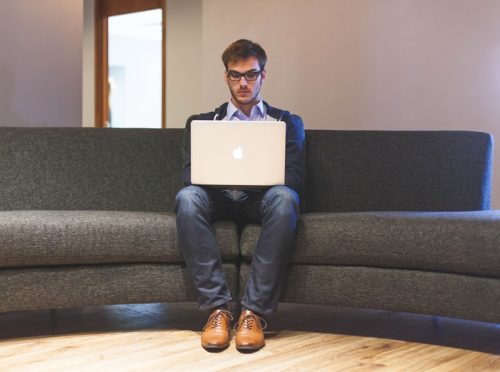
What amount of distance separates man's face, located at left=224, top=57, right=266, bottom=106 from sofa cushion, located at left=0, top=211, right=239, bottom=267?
1.73ft

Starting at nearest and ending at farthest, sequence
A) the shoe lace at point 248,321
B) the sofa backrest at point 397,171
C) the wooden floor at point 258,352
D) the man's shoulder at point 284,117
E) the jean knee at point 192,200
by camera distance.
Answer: the wooden floor at point 258,352, the shoe lace at point 248,321, the jean knee at point 192,200, the man's shoulder at point 284,117, the sofa backrest at point 397,171

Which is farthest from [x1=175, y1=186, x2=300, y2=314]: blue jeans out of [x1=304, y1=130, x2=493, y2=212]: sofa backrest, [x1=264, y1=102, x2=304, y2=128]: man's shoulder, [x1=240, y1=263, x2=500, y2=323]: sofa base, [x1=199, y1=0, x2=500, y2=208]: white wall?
[x1=199, y1=0, x2=500, y2=208]: white wall

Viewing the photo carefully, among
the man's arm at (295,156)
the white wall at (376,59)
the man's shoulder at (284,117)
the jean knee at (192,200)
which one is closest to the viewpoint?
the jean knee at (192,200)

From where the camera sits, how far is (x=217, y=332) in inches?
78.0

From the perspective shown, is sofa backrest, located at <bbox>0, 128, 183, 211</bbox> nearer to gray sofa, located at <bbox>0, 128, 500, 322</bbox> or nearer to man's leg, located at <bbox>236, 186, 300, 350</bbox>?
gray sofa, located at <bbox>0, 128, 500, 322</bbox>

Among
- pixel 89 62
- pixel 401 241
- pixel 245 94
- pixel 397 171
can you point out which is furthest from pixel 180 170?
pixel 89 62

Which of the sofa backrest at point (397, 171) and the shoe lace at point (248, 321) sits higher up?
the sofa backrest at point (397, 171)

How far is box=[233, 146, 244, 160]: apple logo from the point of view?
82.4 inches

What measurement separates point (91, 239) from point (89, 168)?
655 millimetres

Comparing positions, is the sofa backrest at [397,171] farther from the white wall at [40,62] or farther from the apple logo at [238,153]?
the white wall at [40,62]

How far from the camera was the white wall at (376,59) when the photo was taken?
11.5ft

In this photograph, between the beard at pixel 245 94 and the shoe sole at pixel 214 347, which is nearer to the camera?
the shoe sole at pixel 214 347

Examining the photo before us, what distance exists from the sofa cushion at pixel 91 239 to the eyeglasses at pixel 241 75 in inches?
22.8

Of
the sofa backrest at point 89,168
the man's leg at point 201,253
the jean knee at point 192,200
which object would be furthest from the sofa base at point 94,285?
the sofa backrest at point 89,168
